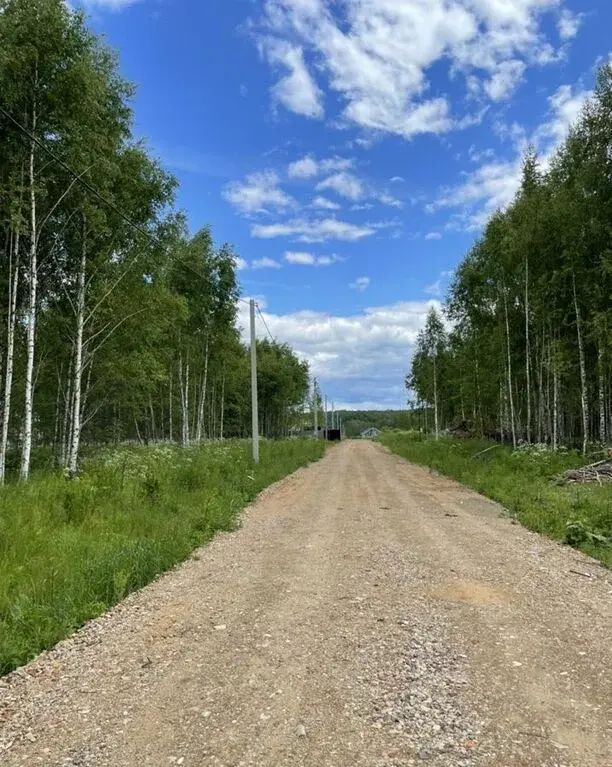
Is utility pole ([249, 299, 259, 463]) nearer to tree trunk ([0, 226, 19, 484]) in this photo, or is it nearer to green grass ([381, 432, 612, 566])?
green grass ([381, 432, 612, 566])

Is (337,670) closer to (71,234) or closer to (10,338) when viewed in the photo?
(10,338)

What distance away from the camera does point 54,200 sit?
13.7 metres

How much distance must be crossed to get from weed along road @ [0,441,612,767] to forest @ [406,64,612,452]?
43.5 ft

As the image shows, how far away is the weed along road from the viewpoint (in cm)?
318

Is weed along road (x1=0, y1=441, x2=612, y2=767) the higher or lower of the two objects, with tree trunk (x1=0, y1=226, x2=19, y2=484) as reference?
lower

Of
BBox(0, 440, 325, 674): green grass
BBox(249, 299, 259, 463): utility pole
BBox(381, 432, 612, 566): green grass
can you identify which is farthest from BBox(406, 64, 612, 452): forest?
BBox(0, 440, 325, 674): green grass

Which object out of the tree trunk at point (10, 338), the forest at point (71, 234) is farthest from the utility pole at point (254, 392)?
the tree trunk at point (10, 338)

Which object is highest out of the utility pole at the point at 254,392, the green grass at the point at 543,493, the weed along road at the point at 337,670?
the utility pole at the point at 254,392

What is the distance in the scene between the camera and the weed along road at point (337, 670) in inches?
125

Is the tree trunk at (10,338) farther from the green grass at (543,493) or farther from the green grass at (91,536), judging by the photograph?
the green grass at (543,493)

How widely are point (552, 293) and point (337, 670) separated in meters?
19.9

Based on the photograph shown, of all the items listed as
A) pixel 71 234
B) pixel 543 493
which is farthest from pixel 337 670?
pixel 71 234

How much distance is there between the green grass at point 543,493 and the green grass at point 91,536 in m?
6.08

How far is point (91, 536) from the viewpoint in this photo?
25.8 feet
